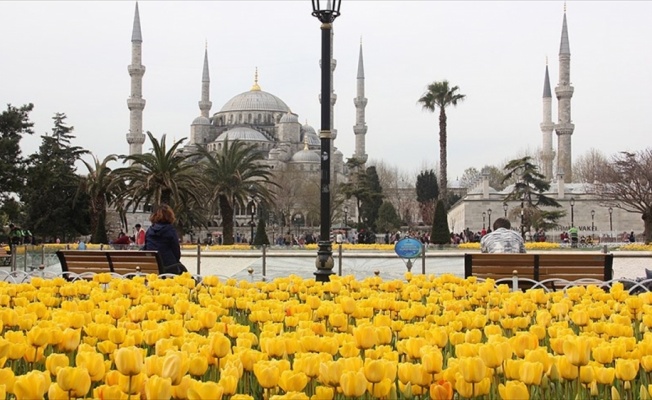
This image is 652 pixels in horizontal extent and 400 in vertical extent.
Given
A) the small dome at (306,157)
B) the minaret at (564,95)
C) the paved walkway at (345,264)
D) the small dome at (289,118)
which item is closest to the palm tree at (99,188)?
the paved walkway at (345,264)

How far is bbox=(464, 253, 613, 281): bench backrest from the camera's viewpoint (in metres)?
6.60

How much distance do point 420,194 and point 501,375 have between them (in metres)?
51.0

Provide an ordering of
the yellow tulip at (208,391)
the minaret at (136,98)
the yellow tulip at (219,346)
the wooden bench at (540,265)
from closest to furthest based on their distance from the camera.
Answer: the yellow tulip at (208,391), the yellow tulip at (219,346), the wooden bench at (540,265), the minaret at (136,98)

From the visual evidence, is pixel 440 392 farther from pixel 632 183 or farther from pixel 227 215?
pixel 632 183

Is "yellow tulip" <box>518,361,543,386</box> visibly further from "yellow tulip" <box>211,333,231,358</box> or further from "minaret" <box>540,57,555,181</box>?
"minaret" <box>540,57,555,181</box>

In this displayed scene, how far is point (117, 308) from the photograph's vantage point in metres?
3.02

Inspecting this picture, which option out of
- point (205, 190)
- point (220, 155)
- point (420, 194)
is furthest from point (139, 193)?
point (420, 194)

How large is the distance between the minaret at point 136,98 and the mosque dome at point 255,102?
101 feet

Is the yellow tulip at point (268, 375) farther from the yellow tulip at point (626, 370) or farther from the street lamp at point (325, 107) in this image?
the street lamp at point (325, 107)

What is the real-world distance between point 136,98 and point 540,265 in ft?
144

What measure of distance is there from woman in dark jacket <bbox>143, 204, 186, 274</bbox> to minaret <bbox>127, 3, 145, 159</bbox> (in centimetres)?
4204

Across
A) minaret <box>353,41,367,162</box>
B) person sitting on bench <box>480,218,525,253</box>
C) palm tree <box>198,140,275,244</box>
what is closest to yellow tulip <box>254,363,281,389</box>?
person sitting on bench <box>480,218,525,253</box>

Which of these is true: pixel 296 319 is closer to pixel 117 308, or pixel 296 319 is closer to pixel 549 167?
pixel 117 308

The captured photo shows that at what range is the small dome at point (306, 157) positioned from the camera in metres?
70.2
